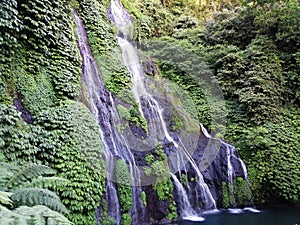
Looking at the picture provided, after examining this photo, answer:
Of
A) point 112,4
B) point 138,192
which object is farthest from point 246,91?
point 112,4

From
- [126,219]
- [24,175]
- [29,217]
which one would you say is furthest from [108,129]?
[29,217]

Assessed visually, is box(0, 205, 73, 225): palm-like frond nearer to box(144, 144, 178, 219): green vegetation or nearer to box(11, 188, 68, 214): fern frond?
box(11, 188, 68, 214): fern frond

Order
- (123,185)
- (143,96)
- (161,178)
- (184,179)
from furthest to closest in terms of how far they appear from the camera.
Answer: (143,96), (184,179), (161,178), (123,185)

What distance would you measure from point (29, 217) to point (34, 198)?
0.84 m

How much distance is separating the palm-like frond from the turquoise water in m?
4.73

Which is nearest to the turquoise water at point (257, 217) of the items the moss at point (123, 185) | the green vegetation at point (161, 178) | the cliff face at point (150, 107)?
the cliff face at point (150, 107)

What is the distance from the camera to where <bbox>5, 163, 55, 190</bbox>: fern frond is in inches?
126

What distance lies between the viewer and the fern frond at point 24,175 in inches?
126

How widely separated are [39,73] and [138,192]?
3.37m

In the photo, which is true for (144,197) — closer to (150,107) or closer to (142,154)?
(142,154)

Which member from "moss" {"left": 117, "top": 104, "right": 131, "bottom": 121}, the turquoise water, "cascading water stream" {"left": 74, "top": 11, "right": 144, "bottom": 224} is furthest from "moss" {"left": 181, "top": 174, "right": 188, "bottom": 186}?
"moss" {"left": 117, "top": 104, "right": 131, "bottom": 121}

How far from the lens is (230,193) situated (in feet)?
25.8

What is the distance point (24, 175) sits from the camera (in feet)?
11.2

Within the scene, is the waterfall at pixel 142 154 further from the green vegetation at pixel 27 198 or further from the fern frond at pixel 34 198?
the fern frond at pixel 34 198
